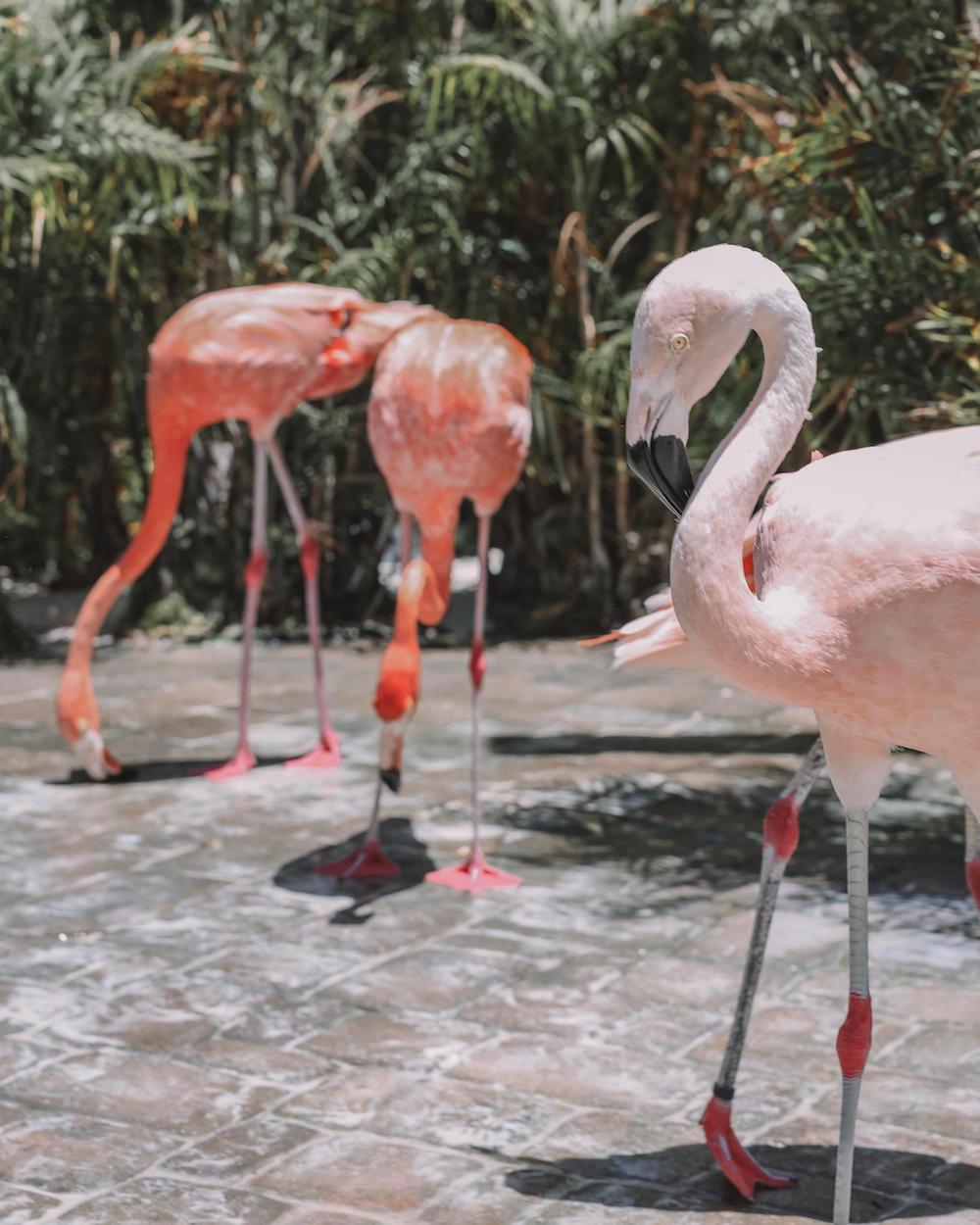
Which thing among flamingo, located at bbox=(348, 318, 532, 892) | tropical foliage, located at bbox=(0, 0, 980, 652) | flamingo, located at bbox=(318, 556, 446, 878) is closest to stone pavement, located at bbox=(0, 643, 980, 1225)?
flamingo, located at bbox=(318, 556, 446, 878)

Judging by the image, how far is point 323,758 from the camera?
6148mm

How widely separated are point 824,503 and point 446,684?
531cm

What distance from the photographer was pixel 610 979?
404 cm

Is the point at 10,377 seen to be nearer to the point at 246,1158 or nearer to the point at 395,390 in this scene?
the point at 395,390

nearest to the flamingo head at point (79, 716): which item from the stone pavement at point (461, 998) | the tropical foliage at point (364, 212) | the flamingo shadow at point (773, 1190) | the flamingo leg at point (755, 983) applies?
the stone pavement at point (461, 998)

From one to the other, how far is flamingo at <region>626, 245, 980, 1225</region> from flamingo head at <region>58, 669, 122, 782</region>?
3591 mm

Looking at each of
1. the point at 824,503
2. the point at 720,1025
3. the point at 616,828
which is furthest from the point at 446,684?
the point at 824,503

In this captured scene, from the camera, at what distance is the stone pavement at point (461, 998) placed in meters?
3.00

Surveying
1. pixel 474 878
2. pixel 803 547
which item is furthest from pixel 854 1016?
pixel 474 878

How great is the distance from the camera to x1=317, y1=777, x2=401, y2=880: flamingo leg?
4.87 m

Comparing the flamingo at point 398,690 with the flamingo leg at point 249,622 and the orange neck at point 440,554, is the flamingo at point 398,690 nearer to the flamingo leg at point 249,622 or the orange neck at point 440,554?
the orange neck at point 440,554

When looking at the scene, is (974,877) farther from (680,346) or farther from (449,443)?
(449,443)

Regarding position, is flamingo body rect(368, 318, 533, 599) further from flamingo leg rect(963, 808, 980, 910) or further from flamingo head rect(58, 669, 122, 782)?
flamingo leg rect(963, 808, 980, 910)

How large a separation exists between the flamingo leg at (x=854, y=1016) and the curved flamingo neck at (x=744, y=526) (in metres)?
0.37
